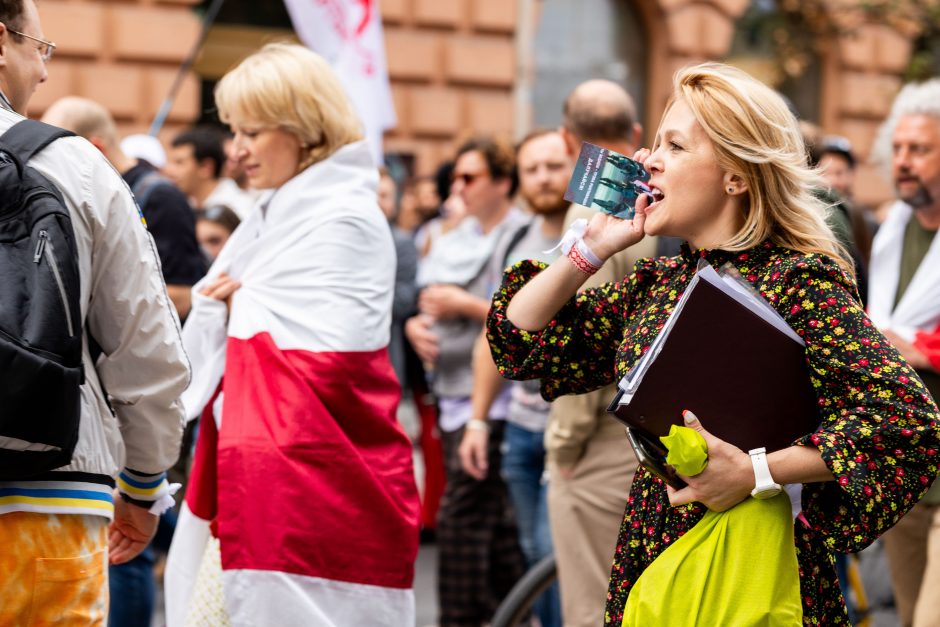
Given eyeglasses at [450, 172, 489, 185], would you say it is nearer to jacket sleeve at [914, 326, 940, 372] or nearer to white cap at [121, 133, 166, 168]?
white cap at [121, 133, 166, 168]

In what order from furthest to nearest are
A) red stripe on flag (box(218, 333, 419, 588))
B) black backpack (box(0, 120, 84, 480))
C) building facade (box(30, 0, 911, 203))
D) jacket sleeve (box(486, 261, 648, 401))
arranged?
building facade (box(30, 0, 911, 203))
red stripe on flag (box(218, 333, 419, 588))
jacket sleeve (box(486, 261, 648, 401))
black backpack (box(0, 120, 84, 480))

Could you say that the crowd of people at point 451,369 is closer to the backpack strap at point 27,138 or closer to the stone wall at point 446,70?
the backpack strap at point 27,138

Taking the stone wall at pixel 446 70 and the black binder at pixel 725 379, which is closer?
the black binder at pixel 725 379

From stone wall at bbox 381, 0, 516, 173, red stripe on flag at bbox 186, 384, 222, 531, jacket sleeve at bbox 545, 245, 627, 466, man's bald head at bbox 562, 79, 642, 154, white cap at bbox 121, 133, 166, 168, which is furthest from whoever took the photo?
stone wall at bbox 381, 0, 516, 173

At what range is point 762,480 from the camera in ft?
7.95

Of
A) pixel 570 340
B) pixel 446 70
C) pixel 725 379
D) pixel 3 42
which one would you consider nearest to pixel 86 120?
pixel 3 42

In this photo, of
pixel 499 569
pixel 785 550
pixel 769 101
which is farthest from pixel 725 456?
pixel 499 569

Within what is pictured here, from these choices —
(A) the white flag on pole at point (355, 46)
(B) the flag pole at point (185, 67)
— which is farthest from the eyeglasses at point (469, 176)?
(B) the flag pole at point (185, 67)

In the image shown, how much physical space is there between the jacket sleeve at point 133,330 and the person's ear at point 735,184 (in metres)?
1.16

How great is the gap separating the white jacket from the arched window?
39.9 feet

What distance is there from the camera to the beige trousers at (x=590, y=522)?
13.1ft

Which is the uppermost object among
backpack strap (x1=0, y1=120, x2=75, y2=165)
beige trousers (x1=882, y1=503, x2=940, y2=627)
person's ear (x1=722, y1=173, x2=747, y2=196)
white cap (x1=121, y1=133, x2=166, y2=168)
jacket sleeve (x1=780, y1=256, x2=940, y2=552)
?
backpack strap (x1=0, y1=120, x2=75, y2=165)

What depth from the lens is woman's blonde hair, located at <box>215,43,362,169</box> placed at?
379 cm

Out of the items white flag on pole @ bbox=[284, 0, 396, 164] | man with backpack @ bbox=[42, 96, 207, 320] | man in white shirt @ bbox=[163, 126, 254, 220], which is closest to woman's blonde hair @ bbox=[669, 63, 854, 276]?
man with backpack @ bbox=[42, 96, 207, 320]
